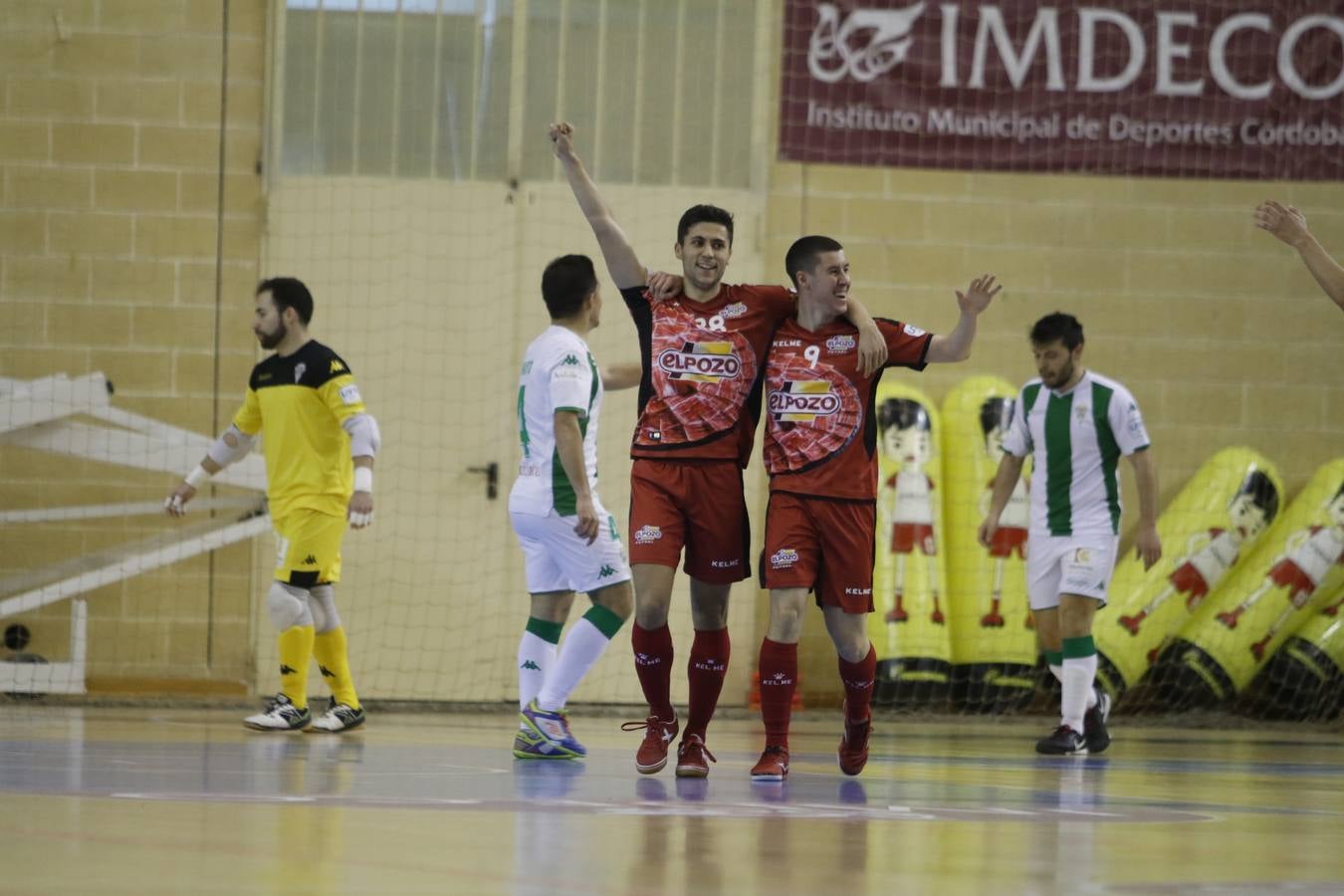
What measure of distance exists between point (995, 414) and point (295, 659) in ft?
15.1

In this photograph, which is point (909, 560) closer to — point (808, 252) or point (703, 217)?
point (808, 252)

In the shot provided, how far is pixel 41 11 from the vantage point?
10656 millimetres

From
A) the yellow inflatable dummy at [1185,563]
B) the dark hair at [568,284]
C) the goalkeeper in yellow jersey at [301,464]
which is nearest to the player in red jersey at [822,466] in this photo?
the dark hair at [568,284]

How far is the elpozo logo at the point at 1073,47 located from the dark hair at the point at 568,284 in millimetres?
4824

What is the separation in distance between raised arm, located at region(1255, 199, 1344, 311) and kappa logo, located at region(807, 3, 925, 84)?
218 inches

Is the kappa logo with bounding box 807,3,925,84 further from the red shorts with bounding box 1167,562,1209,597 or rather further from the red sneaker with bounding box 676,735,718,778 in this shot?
the red sneaker with bounding box 676,735,718,778

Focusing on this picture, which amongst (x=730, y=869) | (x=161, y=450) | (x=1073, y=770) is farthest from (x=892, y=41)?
(x=730, y=869)

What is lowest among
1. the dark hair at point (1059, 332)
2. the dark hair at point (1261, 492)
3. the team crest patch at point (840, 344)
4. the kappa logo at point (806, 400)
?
the dark hair at point (1261, 492)

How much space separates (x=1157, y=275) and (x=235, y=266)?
5.53 meters

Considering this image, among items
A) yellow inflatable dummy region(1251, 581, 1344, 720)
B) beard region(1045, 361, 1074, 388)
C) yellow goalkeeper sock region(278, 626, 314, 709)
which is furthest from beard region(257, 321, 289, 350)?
yellow inflatable dummy region(1251, 581, 1344, 720)

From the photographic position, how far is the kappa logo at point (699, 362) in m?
5.95

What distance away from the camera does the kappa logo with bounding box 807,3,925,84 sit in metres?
11.1

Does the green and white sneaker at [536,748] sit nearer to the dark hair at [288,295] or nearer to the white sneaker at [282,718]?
the white sneaker at [282,718]

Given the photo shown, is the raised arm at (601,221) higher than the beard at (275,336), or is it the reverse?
the raised arm at (601,221)
